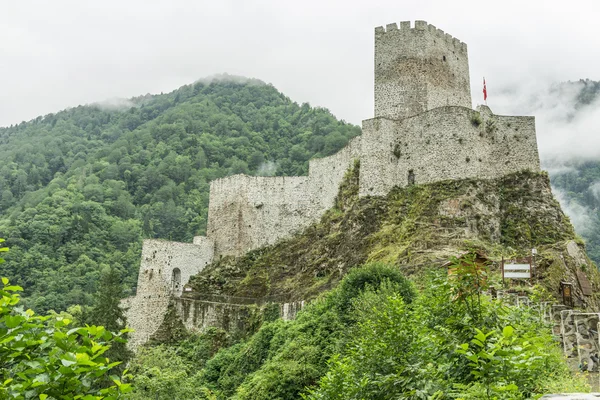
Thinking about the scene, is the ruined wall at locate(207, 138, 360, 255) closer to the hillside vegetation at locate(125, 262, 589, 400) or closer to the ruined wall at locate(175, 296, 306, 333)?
the ruined wall at locate(175, 296, 306, 333)

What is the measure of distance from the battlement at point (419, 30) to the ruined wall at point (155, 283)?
22689 mm

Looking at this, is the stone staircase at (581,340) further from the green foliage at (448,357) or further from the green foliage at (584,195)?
the green foliage at (584,195)

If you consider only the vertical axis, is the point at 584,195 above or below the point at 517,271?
above

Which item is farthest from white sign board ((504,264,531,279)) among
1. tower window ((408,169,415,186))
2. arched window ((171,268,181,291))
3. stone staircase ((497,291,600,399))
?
arched window ((171,268,181,291))

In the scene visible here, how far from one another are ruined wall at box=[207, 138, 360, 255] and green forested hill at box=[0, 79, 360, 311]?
2298 cm

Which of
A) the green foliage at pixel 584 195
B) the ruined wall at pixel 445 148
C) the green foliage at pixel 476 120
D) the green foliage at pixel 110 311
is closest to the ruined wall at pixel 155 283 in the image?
the green foliage at pixel 110 311

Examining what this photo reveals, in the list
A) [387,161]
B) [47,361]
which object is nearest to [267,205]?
[387,161]

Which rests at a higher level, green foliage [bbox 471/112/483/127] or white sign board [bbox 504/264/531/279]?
green foliage [bbox 471/112/483/127]

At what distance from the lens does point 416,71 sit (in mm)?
48094

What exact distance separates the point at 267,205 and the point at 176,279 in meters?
9.72

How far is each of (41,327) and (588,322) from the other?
1575cm

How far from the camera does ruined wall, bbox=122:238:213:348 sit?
2100 inches

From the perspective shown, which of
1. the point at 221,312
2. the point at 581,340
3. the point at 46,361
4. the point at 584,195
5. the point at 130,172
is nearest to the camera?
the point at 46,361

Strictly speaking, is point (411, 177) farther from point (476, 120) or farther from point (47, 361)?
point (47, 361)
